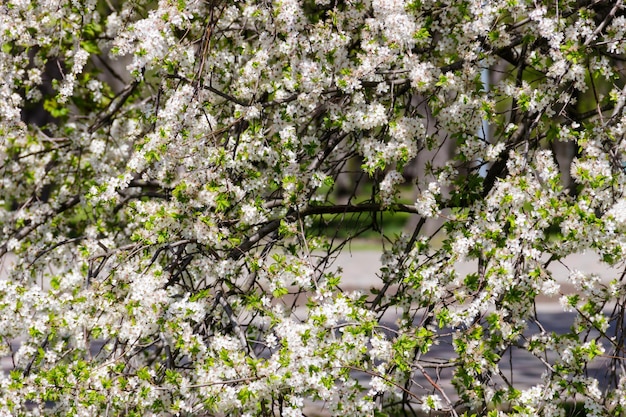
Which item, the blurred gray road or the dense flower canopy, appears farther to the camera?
the blurred gray road

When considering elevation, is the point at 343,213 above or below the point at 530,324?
below

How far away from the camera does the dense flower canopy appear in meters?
3.90

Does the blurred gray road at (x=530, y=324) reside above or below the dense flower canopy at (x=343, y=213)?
above

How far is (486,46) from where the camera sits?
14.5ft

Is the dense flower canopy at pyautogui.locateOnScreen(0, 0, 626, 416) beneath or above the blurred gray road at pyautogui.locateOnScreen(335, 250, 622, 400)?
beneath

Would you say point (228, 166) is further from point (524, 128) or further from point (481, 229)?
point (524, 128)

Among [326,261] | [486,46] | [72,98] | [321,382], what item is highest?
[72,98]

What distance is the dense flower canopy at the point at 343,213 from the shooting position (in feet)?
12.8

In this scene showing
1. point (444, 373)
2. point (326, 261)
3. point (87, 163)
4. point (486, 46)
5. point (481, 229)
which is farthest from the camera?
point (444, 373)

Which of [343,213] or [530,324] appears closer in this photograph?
[343,213]

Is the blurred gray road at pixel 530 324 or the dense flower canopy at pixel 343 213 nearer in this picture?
the dense flower canopy at pixel 343 213

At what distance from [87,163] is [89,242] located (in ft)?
3.91

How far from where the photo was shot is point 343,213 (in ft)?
16.4

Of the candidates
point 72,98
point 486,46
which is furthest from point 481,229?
point 72,98
